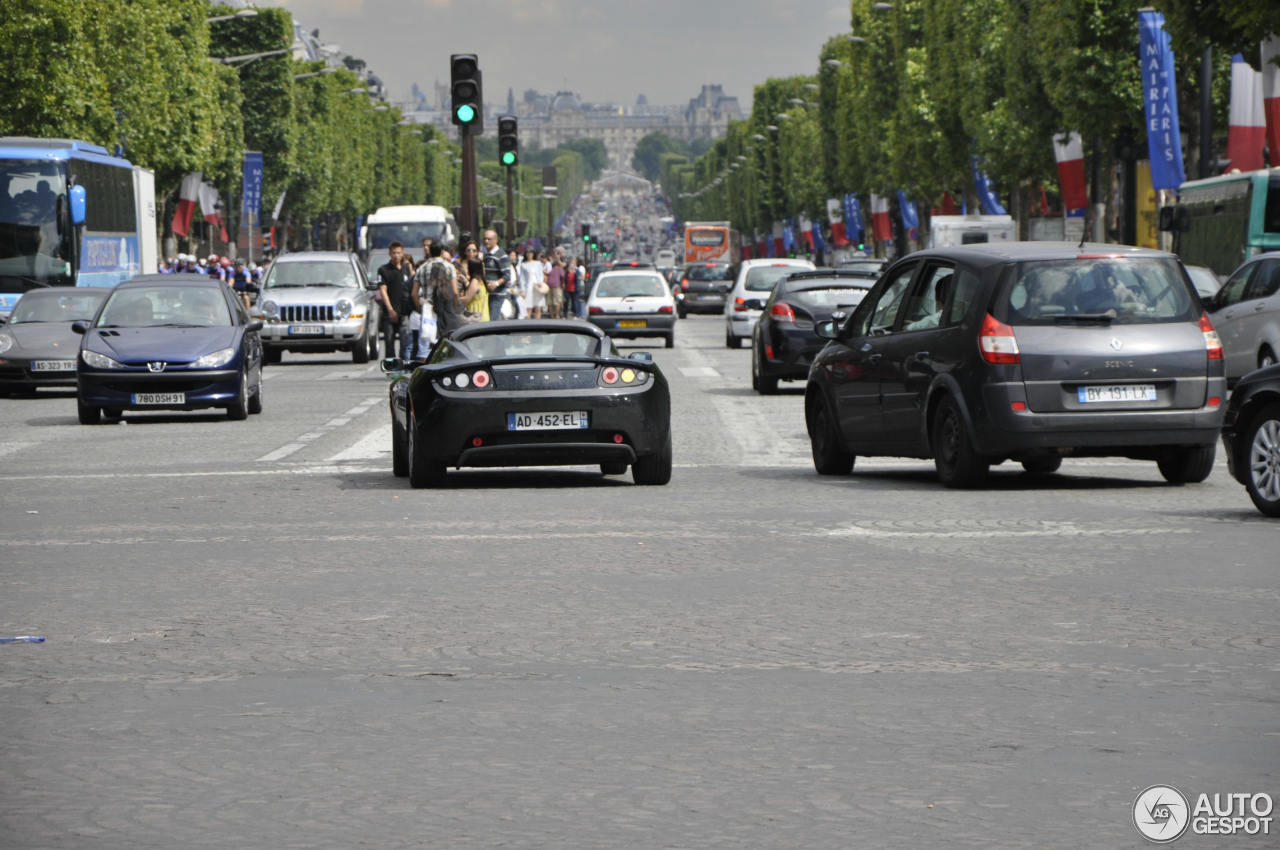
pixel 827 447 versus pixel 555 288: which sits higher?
pixel 555 288

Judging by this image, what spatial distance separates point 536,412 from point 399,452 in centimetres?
173

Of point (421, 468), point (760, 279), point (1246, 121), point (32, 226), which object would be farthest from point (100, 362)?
point (1246, 121)

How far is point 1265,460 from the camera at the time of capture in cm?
1148

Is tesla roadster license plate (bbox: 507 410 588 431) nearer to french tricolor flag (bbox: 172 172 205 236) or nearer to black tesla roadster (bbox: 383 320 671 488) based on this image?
black tesla roadster (bbox: 383 320 671 488)

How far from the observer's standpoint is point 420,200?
139 m

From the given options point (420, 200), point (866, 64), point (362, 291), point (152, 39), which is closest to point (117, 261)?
point (362, 291)

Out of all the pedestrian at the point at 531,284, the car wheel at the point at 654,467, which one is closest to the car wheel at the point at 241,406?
the car wheel at the point at 654,467

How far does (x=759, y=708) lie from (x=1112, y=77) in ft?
116

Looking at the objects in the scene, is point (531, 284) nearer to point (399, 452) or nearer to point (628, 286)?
point (628, 286)

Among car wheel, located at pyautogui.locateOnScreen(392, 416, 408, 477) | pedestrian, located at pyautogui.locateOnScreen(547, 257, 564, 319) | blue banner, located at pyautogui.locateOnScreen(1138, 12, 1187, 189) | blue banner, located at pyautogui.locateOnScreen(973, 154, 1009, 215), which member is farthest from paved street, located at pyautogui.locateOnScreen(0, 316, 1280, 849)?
blue banner, located at pyautogui.locateOnScreen(973, 154, 1009, 215)

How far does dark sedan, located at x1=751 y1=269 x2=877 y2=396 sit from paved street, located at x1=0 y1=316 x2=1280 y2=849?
428 inches

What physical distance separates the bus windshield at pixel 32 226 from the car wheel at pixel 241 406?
44.4 ft

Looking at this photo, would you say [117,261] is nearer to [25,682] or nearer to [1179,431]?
[1179,431]

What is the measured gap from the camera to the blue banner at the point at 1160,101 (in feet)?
113
